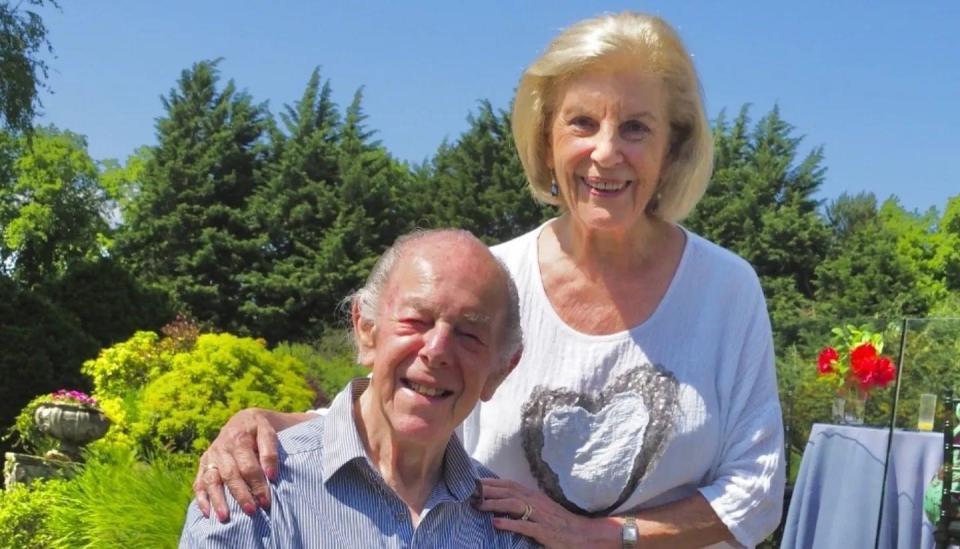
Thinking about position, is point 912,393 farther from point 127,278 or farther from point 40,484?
point 127,278

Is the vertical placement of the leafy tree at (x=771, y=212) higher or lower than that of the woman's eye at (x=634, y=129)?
higher

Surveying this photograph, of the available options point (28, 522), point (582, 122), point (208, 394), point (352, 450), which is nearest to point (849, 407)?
point (582, 122)

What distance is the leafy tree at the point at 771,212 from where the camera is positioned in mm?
31531

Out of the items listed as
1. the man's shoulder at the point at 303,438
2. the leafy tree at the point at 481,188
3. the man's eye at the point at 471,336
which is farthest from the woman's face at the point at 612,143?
the leafy tree at the point at 481,188

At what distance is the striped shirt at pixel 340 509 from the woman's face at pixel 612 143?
25.8 inches

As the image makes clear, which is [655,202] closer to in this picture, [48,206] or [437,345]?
[437,345]

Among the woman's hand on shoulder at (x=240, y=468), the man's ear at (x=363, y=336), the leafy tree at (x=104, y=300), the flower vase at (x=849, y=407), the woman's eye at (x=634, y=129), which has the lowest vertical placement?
the woman's hand on shoulder at (x=240, y=468)

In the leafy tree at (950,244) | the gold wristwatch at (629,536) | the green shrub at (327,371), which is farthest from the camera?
the leafy tree at (950,244)

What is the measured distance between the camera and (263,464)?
1.89m

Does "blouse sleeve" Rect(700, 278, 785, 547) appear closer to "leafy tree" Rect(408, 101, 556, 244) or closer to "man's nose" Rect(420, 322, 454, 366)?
"man's nose" Rect(420, 322, 454, 366)

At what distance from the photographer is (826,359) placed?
15.6 ft

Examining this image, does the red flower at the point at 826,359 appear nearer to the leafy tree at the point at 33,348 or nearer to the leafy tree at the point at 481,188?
the leafy tree at the point at 33,348

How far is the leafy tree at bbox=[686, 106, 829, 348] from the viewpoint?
103 feet

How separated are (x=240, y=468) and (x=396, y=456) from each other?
282 mm
